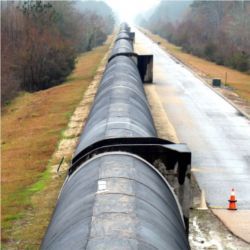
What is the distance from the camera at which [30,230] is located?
1320cm

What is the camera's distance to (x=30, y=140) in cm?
2397

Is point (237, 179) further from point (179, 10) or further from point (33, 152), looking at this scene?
point (179, 10)

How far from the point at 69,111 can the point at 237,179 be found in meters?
15.2

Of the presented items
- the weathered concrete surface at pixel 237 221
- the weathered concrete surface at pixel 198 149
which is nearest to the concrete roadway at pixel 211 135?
the weathered concrete surface at pixel 198 149

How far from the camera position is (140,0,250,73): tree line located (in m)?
58.0

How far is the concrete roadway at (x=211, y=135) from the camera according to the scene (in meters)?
16.4

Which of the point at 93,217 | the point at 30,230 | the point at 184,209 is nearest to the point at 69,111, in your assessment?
the point at 30,230

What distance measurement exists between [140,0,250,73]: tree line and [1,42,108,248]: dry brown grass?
67.8 feet

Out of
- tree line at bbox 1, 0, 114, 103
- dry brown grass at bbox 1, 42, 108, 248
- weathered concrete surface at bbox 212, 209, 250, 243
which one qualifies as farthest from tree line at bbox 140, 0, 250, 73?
weathered concrete surface at bbox 212, 209, 250, 243

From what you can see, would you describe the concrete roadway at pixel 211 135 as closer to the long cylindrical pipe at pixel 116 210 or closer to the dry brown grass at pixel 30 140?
the dry brown grass at pixel 30 140

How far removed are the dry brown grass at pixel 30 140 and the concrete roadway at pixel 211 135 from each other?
16.5 feet

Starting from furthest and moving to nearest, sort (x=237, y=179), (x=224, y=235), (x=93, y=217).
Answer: (x=237, y=179) < (x=224, y=235) < (x=93, y=217)

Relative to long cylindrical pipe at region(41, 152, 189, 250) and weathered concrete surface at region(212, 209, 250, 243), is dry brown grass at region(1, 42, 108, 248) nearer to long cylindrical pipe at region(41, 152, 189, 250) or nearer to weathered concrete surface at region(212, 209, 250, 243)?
weathered concrete surface at region(212, 209, 250, 243)

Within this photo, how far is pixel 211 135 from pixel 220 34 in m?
47.0
